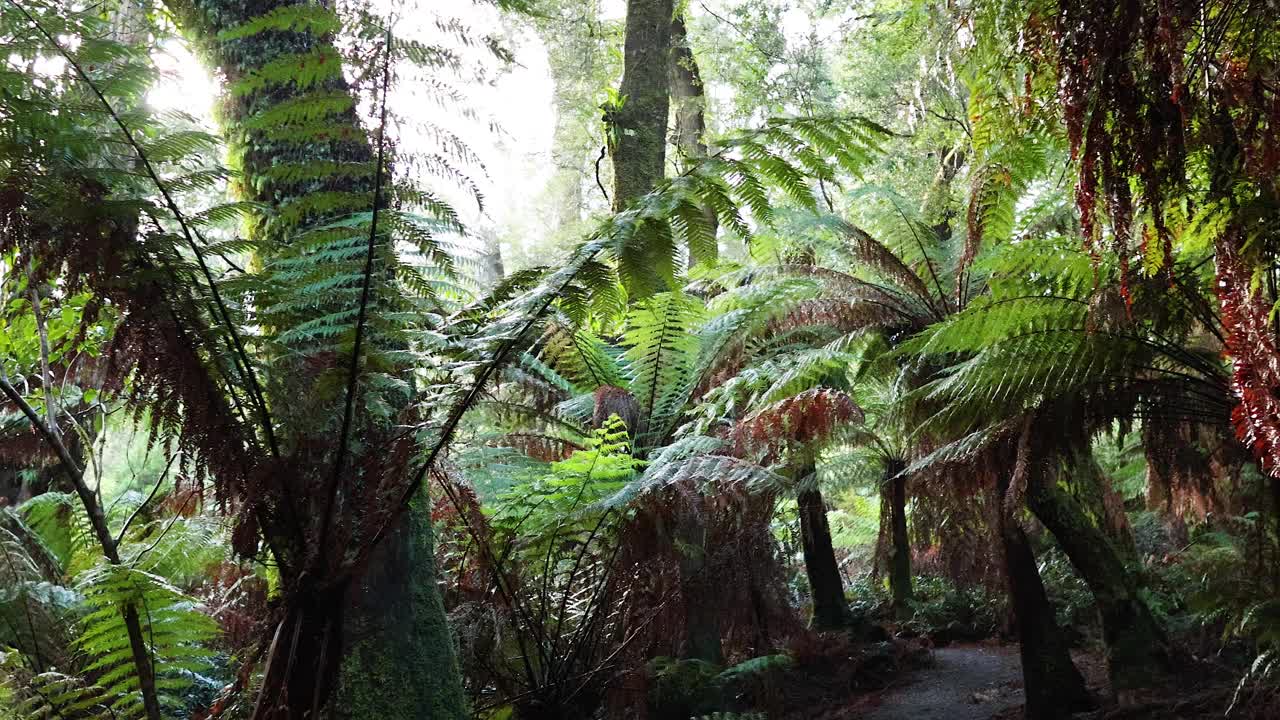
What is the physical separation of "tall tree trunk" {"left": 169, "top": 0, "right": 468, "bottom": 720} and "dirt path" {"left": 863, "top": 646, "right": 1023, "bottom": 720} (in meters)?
3.34

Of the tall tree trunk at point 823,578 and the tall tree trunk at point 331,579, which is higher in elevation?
the tall tree trunk at point 331,579

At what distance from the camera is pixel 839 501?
10.1m

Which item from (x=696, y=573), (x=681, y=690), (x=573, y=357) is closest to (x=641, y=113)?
(x=573, y=357)

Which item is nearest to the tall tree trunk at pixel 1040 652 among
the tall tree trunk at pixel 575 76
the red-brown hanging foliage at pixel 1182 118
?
the red-brown hanging foliage at pixel 1182 118

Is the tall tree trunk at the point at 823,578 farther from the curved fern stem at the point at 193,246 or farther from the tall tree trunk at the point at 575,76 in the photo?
the curved fern stem at the point at 193,246

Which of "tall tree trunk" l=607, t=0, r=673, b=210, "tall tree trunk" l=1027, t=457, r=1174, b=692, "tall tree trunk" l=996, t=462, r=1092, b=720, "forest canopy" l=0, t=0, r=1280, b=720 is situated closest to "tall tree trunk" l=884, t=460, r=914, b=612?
"forest canopy" l=0, t=0, r=1280, b=720

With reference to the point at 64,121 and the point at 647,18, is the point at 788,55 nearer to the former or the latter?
the point at 647,18

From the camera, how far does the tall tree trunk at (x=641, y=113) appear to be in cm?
510

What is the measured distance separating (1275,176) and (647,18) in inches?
193

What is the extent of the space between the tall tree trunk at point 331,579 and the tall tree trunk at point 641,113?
2573mm

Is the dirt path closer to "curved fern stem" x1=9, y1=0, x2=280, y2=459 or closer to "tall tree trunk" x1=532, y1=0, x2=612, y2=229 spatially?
"curved fern stem" x1=9, y1=0, x2=280, y2=459

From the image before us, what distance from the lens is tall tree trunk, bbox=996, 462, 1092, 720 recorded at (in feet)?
13.7

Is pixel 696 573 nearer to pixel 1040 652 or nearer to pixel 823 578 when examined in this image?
pixel 1040 652

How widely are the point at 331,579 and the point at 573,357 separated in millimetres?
2406
